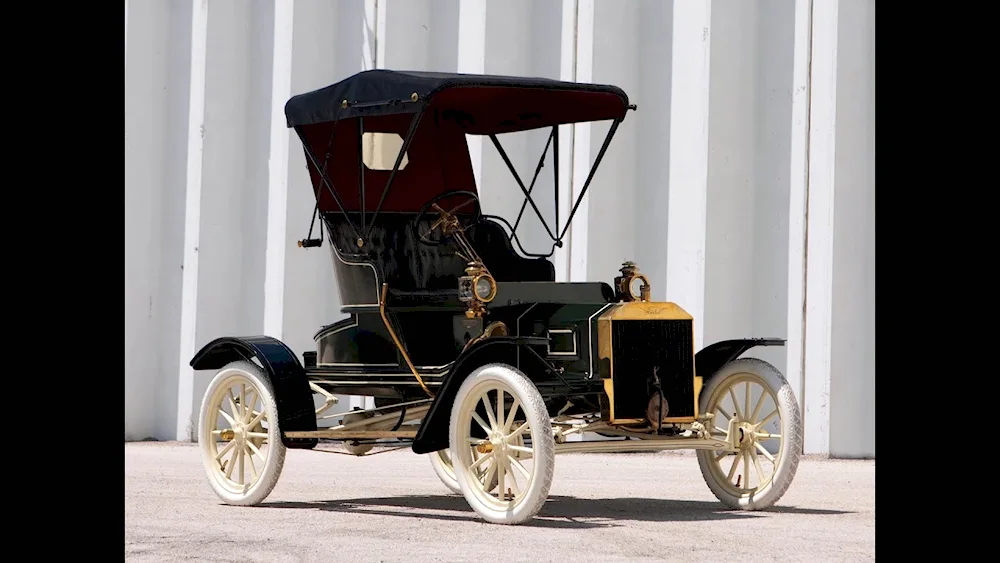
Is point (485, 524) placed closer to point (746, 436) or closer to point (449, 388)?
point (449, 388)

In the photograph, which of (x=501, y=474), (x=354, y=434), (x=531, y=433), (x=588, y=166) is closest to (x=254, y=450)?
(x=354, y=434)

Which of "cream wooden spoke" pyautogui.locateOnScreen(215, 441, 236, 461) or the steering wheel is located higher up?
the steering wheel

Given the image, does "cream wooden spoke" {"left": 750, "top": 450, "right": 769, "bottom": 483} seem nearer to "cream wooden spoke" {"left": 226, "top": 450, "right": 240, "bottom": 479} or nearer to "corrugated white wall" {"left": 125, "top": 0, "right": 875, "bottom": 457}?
"cream wooden spoke" {"left": 226, "top": 450, "right": 240, "bottom": 479}

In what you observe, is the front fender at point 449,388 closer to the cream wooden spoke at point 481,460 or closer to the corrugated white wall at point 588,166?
the cream wooden spoke at point 481,460

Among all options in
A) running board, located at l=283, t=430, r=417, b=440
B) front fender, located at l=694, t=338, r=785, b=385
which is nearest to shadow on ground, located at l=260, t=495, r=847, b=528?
running board, located at l=283, t=430, r=417, b=440

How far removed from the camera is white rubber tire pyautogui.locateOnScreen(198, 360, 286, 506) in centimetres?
769

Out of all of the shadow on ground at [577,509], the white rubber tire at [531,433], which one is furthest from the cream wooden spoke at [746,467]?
the white rubber tire at [531,433]

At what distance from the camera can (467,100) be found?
26.7 feet

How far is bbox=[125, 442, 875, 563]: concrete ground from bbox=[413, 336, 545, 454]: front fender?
369 mm

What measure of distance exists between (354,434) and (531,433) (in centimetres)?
155

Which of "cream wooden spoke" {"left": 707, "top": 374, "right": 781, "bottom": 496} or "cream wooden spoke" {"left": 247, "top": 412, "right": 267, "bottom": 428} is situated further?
"cream wooden spoke" {"left": 247, "top": 412, "right": 267, "bottom": 428}

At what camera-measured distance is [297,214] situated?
1309cm

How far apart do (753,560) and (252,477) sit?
3472mm
